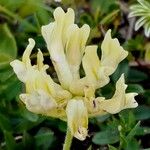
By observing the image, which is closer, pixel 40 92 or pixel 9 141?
pixel 40 92

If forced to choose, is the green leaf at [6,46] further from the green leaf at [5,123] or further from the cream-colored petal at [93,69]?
the cream-colored petal at [93,69]

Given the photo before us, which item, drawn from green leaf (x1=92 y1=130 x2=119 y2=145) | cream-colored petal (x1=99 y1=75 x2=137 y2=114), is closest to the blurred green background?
green leaf (x1=92 y1=130 x2=119 y2=145)

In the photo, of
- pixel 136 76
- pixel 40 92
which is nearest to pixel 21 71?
pixel 40 92

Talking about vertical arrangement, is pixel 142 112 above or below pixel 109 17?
below

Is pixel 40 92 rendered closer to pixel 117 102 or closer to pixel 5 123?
pixel 117 102

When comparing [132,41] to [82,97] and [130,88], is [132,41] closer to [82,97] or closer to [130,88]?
[130,88]

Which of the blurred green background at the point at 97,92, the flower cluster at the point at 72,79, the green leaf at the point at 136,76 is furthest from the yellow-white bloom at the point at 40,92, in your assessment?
the green leaf at the point at 136,76

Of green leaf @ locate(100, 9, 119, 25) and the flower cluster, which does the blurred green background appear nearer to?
green leaf @ locate(100, 9, 119, 25)
